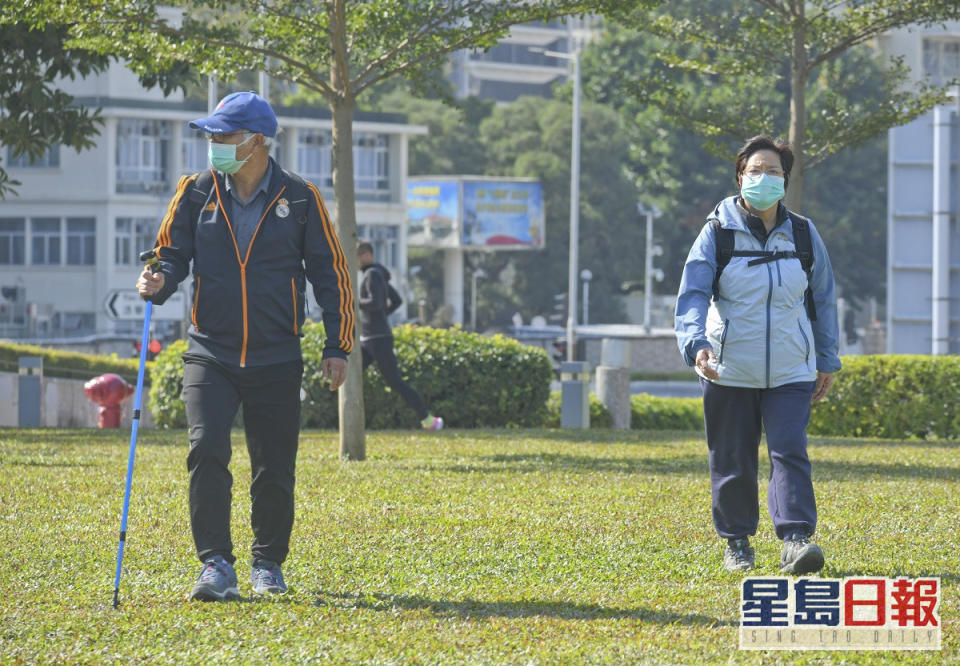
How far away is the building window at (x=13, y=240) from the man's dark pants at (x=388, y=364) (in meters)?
45.2

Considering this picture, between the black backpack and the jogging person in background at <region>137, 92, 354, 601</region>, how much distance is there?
162 centimetres

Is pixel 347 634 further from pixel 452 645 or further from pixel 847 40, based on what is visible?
pixel 847 40

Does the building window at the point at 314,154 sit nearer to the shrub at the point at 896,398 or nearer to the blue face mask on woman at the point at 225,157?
the shrub at the point at 896,398

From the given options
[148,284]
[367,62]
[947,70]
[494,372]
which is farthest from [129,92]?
[148,284]

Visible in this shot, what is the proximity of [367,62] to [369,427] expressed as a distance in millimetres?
4998

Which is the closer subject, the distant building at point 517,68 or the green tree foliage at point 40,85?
the green tree foliage at point 40,85

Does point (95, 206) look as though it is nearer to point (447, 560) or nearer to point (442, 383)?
point (442, 383)

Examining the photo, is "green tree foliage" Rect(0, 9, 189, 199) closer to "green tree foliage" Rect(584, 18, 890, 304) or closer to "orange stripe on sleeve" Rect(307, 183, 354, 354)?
"orange stripe on sleeve" Rect(307, 183, 354, 354)

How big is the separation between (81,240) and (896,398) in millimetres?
45492

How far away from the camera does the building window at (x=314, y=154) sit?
208 ft

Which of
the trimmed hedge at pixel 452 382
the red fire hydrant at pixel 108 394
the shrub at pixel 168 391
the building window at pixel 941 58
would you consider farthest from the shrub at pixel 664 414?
the building window at pixel 941 58

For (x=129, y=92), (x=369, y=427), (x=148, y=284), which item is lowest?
(x=369, y=427)

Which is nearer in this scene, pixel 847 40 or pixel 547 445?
pixel 547 445

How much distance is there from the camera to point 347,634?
604cm
